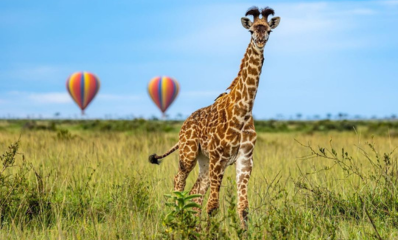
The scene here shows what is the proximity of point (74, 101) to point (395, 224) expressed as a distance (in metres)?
52.1

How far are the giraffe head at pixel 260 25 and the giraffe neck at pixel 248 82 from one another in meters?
0.19

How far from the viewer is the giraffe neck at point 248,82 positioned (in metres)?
5.17

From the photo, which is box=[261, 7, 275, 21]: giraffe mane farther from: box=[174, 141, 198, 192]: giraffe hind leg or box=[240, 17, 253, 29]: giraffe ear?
box=[174, 141, 198, 192]: giraffe hind leg

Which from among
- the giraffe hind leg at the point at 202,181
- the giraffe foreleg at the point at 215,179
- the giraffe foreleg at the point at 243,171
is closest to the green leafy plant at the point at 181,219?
the giraffe foreleg at the point at 215,179

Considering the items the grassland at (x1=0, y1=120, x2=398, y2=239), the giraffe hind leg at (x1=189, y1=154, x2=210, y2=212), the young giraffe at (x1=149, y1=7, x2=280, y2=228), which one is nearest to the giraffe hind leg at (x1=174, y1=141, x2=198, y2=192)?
the giraffe hind leg at (x1=189, y1=154, x2=210, y2=212)

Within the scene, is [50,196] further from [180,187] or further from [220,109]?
[220,109]

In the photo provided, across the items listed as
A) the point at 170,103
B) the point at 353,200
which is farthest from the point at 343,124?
the point at 353,200

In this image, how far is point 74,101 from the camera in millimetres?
54781

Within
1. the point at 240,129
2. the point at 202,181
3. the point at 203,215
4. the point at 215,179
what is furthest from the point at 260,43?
the point at 203,215

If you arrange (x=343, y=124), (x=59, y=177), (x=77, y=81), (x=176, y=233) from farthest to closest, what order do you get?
(x=77, y=81) < (x=343, y=124) < (x=59, y=177) < (x=176, y=233)

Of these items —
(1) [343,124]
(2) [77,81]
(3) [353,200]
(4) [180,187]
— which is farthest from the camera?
(2) [77,81]

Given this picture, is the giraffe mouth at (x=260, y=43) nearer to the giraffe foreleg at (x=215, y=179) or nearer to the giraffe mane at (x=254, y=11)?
the giraffe mane at (x=254, y=11)

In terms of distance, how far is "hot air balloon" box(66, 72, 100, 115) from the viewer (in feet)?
178

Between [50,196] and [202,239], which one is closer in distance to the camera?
[202,239]
